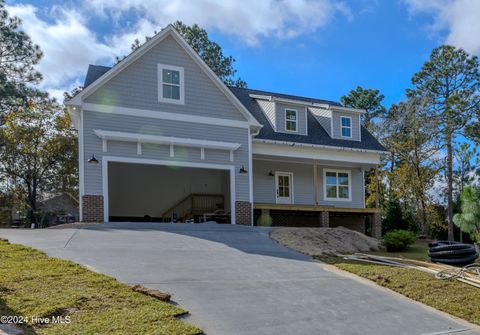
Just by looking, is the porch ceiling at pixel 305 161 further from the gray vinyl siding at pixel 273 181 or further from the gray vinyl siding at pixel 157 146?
the gray vinyl siding at pixel 157 146

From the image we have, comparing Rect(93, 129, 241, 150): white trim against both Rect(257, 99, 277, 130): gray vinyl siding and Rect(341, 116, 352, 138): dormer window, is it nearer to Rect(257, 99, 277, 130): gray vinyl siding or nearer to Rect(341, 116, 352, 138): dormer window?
Rect(257, 99, 277, 130): gray vinyl siding

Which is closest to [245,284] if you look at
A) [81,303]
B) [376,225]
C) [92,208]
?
[81,303]

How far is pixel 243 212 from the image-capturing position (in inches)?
722

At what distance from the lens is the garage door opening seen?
22.2m

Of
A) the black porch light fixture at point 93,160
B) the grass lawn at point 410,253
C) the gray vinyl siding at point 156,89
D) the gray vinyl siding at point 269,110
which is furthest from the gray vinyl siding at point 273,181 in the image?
the black porch light fixture at point 93,160

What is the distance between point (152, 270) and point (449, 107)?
1087 inches

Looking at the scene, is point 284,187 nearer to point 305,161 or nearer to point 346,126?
point 305,161

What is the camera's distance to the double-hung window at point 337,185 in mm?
23219

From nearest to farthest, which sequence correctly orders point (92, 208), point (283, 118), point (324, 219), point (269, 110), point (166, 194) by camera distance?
point (92, 208) < point (324, 219) < point (283, 118) < point (269, 110) < point (166, 194)

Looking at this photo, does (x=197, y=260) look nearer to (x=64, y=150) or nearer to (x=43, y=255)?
(x=43, y=255)

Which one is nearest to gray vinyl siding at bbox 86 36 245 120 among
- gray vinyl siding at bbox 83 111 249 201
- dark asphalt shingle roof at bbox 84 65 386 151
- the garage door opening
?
gray vinyl siding at bbox 83 111 249 201

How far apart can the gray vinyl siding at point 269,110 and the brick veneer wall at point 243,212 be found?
472 cm

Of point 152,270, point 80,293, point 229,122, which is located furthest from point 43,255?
point 229,122

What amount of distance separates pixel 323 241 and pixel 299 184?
29.0 ft
